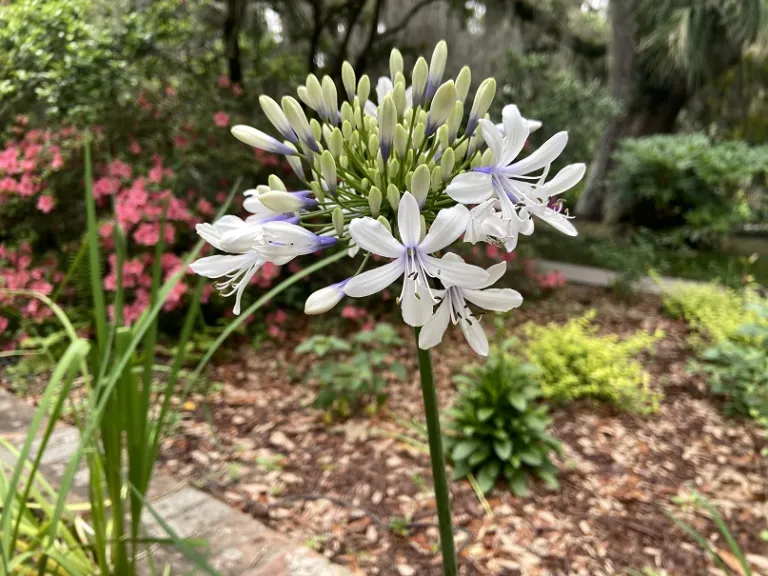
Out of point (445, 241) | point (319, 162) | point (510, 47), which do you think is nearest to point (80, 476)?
point (319, 162)

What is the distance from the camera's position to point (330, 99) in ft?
3.09

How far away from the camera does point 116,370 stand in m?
1.07

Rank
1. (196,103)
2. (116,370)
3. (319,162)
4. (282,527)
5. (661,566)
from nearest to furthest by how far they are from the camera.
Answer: (319,162), (116,370), (661,566), (282,527), (196,103)

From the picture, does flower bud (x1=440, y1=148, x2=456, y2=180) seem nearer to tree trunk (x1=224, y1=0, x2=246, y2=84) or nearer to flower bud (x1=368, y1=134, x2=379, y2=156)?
flower bud (x1=368, y1=134, x2=379, y2=156)

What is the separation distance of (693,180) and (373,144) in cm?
576

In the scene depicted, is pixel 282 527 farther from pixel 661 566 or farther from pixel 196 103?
Answer: pixel 196 103

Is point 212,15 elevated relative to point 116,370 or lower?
elevated

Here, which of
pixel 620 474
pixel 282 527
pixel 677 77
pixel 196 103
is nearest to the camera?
pixel 282 527

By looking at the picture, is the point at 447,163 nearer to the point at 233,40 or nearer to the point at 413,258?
the point at 413,258

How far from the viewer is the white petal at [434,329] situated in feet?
2.40

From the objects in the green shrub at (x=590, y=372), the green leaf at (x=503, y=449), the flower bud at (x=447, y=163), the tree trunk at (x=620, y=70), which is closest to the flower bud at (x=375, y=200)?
the flower bud at (x=447, y=163)

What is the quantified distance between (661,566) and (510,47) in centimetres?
467

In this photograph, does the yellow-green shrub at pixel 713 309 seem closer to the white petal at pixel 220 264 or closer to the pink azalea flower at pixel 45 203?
the white petal at pixel 220 264

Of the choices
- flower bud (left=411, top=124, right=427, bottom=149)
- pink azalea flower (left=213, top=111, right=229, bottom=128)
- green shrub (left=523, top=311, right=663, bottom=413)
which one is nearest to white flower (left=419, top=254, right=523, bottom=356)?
flower bud (left=411, top=124, right=427, bottom=149)
